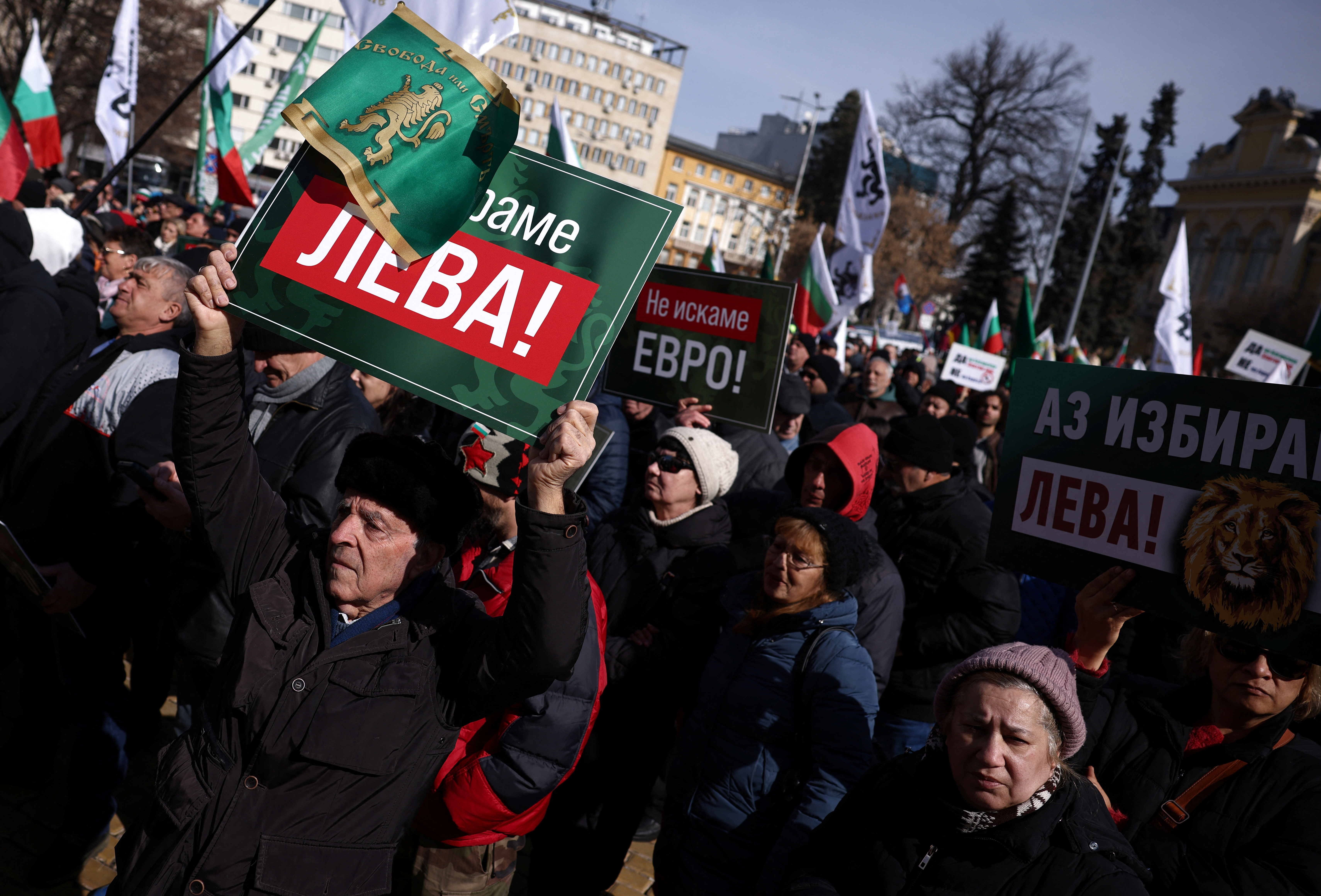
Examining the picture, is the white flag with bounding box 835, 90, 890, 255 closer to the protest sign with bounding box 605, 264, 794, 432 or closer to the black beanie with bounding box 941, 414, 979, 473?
the black beanie with bounding box 941, 414, 979, 473

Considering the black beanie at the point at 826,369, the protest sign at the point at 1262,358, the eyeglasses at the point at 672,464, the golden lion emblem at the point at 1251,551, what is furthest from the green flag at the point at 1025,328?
the golden lion emblem at the point at 1251,551

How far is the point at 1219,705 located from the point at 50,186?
13130 mm

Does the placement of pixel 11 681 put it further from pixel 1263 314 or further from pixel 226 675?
pixel 1263 314

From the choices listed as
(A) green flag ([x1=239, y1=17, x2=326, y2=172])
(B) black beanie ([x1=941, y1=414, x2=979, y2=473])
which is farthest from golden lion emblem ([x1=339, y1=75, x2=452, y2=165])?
(A) green flag ([x1=239, y1=17, x2=326, y2=172])

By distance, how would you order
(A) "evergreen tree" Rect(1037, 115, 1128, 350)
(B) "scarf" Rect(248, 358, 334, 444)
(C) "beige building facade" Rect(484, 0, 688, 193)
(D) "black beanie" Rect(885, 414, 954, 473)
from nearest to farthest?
Answer: 1. (B) "scarf" Rect(248, 358, 334, 444)
2. (D) "black beanie" Rect(885, 414, 954, 473)
3. (A) "evergreen tree" Rect(1037, 115, 1128, 350)
4. (C) "beige building facade" Rect(484, 0, 688, 193)

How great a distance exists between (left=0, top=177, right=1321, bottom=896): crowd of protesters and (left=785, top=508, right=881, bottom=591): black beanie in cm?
1

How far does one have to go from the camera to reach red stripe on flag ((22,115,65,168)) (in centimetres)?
863

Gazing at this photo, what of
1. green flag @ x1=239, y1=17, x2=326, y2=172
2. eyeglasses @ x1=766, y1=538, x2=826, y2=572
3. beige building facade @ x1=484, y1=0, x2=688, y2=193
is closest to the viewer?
eyeglasses @ x1=766, y1=538, x2=826, y2=572

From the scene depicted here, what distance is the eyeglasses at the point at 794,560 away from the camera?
298 cm

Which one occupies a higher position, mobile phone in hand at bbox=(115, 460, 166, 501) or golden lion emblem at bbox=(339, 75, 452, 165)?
golden lion emblem at bbox=(339, 75, 452, 165)

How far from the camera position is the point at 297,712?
204cm

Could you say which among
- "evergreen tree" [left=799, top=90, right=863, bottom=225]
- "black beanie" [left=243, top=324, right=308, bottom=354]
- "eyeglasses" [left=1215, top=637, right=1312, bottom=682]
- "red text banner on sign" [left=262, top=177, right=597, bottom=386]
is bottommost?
"eyeglasses" [left=1215, top=637, right=1312, bottom=682]

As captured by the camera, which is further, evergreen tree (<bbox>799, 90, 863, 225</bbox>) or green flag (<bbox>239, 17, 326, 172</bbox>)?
evergreen tree (<bbox>799, 90, 863, 225</bbox>)

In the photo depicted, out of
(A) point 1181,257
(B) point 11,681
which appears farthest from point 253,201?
(A) point 1181,257
